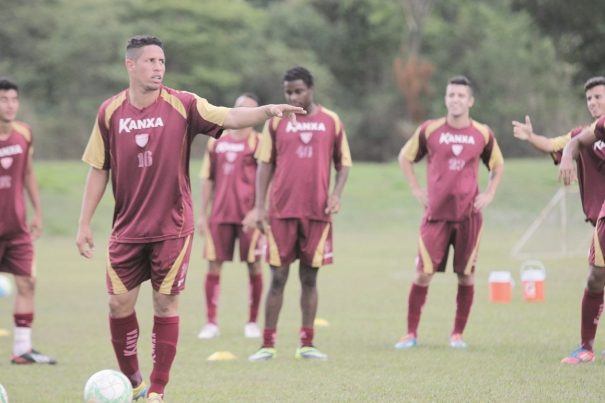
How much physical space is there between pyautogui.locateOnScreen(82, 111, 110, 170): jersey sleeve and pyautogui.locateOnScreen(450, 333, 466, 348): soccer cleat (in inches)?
170

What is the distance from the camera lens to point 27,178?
10914 mm

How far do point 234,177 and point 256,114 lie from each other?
5.32 metres

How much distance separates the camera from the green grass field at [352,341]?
8.38 metres

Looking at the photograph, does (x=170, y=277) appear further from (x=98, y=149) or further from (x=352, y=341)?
(x=352, y=341)

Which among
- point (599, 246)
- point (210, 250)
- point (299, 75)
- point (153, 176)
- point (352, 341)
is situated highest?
point (299, 75)

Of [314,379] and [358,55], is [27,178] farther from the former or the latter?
[358,55]

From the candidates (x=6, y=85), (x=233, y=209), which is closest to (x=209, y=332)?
(x=233, y=209)

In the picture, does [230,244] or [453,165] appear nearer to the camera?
[453,165]

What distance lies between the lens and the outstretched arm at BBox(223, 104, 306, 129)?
720 cm

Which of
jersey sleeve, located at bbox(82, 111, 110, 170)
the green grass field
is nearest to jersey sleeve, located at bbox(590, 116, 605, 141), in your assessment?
the green grass field

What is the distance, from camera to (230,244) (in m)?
12.7

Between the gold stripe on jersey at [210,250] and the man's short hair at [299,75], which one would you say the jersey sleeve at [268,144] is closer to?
the man's short hair at [299,75]

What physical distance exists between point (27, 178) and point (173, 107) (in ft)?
12.4

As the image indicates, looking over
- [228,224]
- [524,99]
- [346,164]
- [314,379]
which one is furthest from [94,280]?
[524,99]
